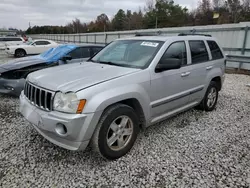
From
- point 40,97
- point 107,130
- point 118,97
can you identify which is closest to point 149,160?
point 107,130

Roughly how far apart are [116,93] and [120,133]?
0.60 metres

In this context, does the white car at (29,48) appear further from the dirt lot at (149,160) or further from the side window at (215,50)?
the side window at (215,50)

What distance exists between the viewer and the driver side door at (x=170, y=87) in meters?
3.10

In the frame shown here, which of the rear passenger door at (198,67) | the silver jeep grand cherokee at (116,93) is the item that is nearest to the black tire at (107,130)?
the silver jeep grand cherokee at (116,93)

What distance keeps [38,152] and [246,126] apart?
3.75 meters

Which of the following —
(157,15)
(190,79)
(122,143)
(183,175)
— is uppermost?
(157,15)

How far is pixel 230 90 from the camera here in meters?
6.55

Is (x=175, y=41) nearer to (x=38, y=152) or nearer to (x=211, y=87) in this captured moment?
(x=211, y=87)

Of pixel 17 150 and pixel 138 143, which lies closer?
pixel 17 150

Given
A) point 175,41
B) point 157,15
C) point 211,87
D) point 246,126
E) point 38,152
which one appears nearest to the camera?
point 38,152

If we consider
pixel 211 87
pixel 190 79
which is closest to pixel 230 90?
pixel 211 87

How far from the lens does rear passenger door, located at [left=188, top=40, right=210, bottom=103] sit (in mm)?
3828

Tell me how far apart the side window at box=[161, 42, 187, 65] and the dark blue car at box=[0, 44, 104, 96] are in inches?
139

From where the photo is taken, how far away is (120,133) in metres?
2.81
